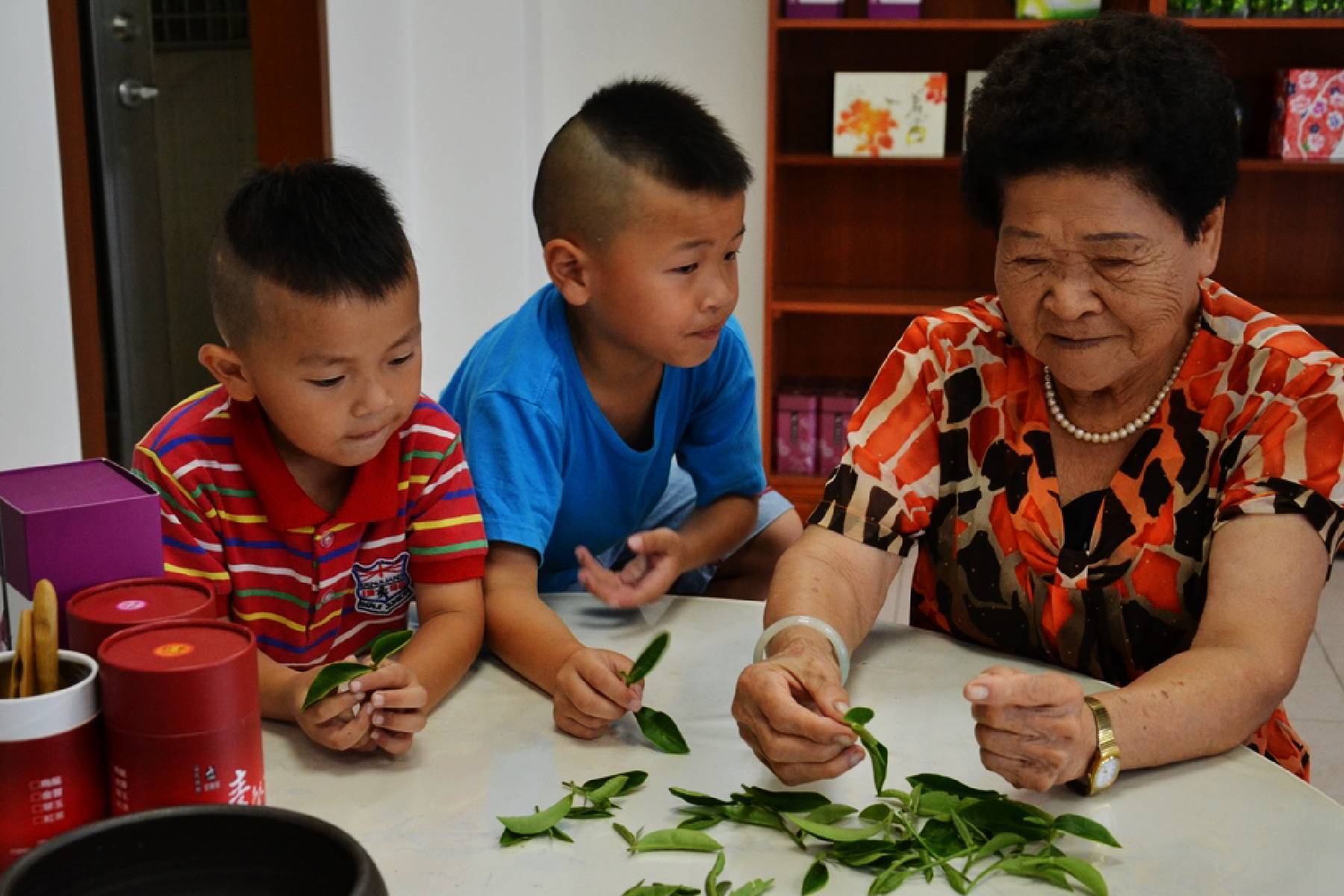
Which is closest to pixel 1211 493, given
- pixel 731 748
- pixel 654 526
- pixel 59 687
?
pixel 731 748

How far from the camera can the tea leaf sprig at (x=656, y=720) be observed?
1.20 meters

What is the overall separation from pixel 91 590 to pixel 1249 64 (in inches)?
169

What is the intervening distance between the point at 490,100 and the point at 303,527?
124 inches

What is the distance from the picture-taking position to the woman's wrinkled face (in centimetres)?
138

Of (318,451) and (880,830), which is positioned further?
(318,451)

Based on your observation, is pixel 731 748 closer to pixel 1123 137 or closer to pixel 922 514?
pixel 922 514

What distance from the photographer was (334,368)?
1385 mm

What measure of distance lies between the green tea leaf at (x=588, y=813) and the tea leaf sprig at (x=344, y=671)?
197 mm

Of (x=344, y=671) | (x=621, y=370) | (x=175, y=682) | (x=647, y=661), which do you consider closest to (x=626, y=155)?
(x=621, y=370)

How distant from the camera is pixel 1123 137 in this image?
1349mm

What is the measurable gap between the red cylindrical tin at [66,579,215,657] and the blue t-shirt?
60 centimetres

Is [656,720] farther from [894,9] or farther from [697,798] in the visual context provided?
[894,9]

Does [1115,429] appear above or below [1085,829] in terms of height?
above

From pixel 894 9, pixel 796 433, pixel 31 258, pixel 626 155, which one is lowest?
pixel 796 433
